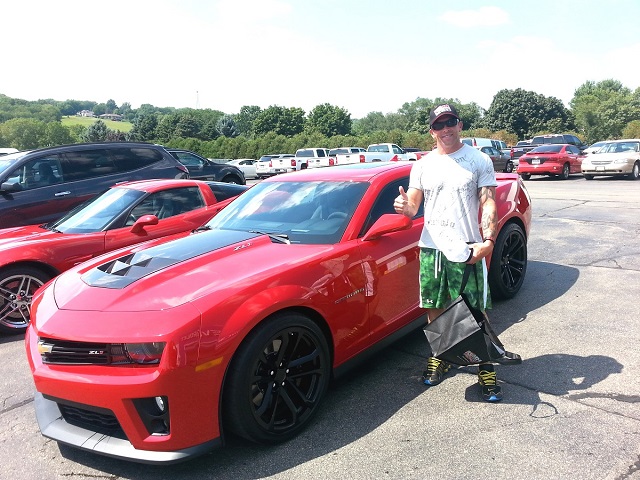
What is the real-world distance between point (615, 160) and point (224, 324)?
65.6ft

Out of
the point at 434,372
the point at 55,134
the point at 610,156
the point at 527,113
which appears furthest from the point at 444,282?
the point at 55,134

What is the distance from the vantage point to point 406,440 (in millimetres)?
2852

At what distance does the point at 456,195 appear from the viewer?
3137 millimetres

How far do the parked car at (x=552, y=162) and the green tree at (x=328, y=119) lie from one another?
68165 millimetres

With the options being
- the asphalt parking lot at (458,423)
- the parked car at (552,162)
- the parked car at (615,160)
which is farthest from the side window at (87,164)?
the parked car at (615,160)

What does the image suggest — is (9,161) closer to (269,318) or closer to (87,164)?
Answer: (87,164)

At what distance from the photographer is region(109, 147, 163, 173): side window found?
8328 millimetres

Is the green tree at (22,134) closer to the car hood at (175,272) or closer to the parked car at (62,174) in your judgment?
the parked car at (62,174)

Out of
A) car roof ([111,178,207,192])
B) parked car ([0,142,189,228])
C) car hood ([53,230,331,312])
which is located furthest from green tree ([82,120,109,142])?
car hood ([53,230,331,312])

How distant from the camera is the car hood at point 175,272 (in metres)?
2.73

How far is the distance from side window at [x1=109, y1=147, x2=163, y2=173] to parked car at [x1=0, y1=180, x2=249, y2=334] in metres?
2.35

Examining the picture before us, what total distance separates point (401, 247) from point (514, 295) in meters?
2.11

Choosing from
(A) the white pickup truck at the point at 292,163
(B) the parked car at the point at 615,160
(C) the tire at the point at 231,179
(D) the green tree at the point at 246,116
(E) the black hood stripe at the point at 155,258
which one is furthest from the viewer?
(D) the green tree at the point at 246,116

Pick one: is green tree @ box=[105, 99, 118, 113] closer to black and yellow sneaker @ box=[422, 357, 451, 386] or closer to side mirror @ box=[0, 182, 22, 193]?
side mirror @ box=[0, 182, 22, 193]
